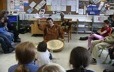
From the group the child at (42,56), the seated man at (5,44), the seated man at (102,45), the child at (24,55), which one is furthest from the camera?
the seated man at (5,44)

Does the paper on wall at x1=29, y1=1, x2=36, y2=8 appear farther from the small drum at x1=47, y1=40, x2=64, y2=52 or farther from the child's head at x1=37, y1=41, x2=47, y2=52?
the child's head at x1=37, y1=41, x2=47, y2=52

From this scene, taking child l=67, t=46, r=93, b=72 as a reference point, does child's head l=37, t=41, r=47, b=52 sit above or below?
below

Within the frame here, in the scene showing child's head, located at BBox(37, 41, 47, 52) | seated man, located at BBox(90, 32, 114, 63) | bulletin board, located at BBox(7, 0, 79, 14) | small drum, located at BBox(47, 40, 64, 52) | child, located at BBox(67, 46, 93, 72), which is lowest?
small drum, located at BBox(47, 40, 64, 52)

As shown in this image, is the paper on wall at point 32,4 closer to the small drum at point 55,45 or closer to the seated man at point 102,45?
the small drum at point 55,45

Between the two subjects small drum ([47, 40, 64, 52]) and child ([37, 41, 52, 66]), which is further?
small drum ([47, 40, 64, 52])

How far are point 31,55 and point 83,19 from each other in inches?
275

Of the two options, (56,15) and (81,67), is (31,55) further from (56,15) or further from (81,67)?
(56,15)

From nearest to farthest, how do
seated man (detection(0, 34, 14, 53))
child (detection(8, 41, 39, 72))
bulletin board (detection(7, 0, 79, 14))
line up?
1. child (detection(8, 41, 39, 72))
2. seated man (detection(0, 34, 14, 53))
3. bulletin board (detection(7, 0, 79, 14))

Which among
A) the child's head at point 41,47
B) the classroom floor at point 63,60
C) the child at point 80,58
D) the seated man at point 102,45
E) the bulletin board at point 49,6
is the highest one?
the bulletin board at point 49,6

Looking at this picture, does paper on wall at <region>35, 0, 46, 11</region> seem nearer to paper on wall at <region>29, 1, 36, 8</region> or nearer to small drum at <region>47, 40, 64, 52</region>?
paper on wall at <region>29, 1, 36, 8</region>

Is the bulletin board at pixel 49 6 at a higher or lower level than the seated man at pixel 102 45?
higher

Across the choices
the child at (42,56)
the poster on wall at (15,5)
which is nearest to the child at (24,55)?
the child at (42,56)

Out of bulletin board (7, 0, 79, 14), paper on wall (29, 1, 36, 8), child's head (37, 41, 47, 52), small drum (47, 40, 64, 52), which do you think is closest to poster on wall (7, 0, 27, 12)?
bulletin board (7, 0, 79, 14)

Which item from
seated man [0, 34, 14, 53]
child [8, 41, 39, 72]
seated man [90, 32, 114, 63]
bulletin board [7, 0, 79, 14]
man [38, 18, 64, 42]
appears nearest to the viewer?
child [8, 41, 39, 72]
